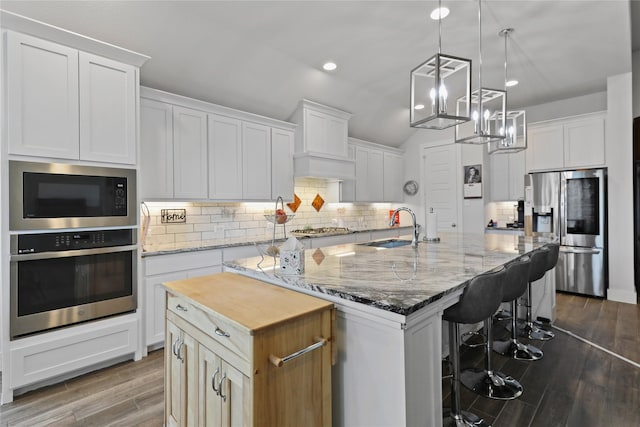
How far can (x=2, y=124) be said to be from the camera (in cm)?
208

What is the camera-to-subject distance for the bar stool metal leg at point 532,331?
3008 mm

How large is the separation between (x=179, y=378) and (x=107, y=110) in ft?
6.89

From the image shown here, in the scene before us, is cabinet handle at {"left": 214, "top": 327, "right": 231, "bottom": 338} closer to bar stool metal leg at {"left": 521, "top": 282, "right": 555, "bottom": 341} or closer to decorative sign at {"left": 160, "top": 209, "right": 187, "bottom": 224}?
decorative sign at {"left": 160, "top": 209, "right": 187, "bottom": 224}

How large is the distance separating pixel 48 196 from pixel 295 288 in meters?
1.97

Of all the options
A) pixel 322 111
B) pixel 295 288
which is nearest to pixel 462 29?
pixel 322 111

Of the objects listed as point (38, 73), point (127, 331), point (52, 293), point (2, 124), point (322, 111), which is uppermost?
point (322, 111)

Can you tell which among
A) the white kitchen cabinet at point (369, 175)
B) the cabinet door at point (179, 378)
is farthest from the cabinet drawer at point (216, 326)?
the white kitchen cabinet at point (369, 175)

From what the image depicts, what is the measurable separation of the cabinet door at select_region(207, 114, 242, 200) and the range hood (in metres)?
0.92

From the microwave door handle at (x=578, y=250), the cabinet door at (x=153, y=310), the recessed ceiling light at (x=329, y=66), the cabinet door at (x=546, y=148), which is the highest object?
the recessed ceiling light at (x=329, y=66)

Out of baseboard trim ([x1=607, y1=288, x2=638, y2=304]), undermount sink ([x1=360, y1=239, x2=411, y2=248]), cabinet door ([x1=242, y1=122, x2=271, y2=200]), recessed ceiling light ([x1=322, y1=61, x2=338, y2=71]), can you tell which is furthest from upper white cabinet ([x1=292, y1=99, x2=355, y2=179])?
baseboard trim ([x1=607, y1=288, x2=638, y2=304])

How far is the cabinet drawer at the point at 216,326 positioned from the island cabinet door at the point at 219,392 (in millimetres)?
82

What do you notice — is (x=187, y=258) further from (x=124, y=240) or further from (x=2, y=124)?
(x=2, y=124)

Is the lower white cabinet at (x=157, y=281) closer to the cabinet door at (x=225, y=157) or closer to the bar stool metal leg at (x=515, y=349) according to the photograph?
the cabinet door at (x=225, y=157)

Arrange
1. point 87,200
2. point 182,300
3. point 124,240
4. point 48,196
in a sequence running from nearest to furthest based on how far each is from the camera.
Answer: point 182,300 < point 48,196 < point 87,200 < point 124,240
